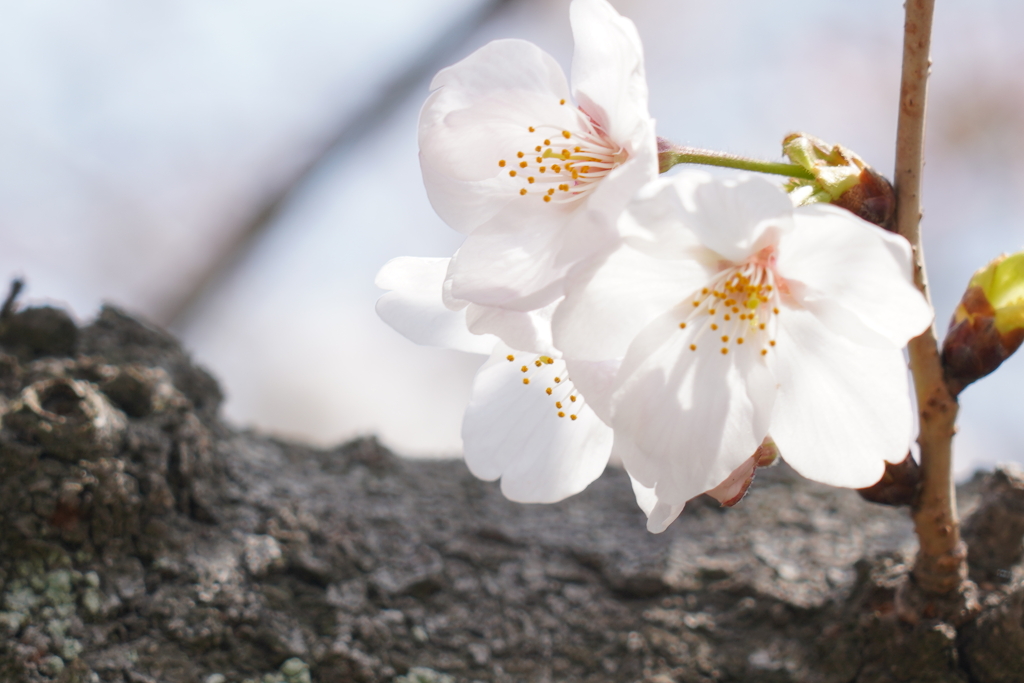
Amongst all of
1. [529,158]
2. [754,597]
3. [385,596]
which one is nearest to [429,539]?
[385,596]

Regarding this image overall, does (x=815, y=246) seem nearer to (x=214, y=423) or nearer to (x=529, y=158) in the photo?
(x=529, y=158)

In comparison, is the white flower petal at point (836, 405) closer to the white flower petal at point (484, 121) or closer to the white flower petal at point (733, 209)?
the white flower petal at point (733, 209)

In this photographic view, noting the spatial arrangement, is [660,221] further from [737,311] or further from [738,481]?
[738,481]

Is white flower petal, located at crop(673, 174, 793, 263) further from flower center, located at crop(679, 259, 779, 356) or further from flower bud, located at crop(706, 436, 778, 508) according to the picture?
flower bud, located at crop(706, 436, 778, 508)

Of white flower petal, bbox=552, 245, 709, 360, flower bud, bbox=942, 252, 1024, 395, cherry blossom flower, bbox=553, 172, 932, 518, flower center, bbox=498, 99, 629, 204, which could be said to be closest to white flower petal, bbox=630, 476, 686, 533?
cherry blossom flower, bbox=553, 172, 932, 518

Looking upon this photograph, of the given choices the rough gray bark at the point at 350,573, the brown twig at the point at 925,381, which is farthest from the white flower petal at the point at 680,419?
the rough gray bark at the point at 350,573

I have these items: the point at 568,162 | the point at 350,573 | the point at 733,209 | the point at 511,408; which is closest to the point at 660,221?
the point at 733,209

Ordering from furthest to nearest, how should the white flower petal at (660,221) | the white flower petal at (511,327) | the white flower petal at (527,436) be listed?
1. the white flower petal at (527,436)
2. the white flower petal at (511,327)
3. the white flower petal at (660,221)
